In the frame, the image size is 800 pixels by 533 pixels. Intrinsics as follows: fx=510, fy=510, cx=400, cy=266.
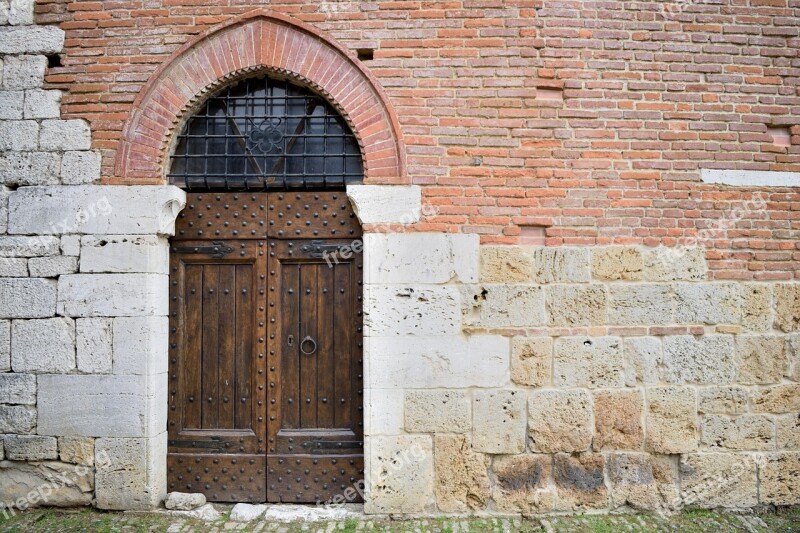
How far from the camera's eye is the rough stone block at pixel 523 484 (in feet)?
12.2

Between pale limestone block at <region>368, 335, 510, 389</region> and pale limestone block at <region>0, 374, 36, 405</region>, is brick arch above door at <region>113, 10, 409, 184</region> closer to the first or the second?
pale limestone block at <region>368, 335, 510, 389</region>

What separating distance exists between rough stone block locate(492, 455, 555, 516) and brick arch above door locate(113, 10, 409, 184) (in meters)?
2.30

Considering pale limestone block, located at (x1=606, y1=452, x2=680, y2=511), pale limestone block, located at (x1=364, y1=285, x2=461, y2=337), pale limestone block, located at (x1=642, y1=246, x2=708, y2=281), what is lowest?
pale limestone block, located at (x1=606, y1=452, x2=680, y2=511)

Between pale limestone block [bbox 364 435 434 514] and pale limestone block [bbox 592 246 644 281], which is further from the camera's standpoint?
pale limestone block [bbox 592 246 644 281]

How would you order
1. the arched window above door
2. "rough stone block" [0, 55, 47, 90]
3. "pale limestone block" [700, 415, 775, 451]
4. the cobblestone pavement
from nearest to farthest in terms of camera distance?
the cobblestone pavement
"pale limestone block" [700, 415, 775, 451]
"rough stone block" [0, 55, 47, 90]
the arched window above door

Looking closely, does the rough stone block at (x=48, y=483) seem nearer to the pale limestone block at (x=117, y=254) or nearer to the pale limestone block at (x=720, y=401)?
the pale limestone block at (x=117, y=254)

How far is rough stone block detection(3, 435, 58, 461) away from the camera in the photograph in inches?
147

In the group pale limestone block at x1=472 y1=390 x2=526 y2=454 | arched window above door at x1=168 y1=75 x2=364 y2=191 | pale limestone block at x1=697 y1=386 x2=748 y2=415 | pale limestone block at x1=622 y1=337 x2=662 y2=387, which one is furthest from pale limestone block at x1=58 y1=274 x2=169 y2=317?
pale limestone block at x1=697 y1=386 x2=748 y2=415

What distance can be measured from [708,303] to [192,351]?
399 centimetres

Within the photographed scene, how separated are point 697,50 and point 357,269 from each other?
123 inches

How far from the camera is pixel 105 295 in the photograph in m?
Result: 3.77

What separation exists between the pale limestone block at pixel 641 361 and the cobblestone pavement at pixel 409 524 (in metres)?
0.98

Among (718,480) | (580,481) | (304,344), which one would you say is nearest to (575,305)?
(580,481)

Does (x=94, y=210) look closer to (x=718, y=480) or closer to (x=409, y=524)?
(x=409, y=524)
